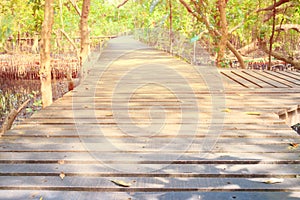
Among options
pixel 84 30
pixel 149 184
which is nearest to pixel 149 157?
pixel 149 184

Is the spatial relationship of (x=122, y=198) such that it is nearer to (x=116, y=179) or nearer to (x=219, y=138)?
(x=116, y=179)

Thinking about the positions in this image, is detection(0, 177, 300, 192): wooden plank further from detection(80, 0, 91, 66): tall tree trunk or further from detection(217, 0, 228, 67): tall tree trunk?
detection(217, 0, 228, 67): tall tree trunk

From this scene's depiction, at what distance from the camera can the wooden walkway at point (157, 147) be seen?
6.59 ft

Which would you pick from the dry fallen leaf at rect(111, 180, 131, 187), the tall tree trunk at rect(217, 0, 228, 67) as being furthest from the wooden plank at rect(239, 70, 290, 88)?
the dry fallen leaf at rect(111, 180, 131, 187)

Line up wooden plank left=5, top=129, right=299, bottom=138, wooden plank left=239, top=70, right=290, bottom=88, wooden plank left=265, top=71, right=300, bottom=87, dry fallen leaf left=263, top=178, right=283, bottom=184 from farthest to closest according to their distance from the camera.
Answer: wooden plank left=265, top=71, right=300, bottom=87
wooden plank left=239, top=70, right=290, bottom=88
wooden plank left=5, top=129, right=299, bottom=138
dry fallen leaf left=263, top=178, right=283, bottom=184

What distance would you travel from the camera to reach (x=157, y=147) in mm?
2559

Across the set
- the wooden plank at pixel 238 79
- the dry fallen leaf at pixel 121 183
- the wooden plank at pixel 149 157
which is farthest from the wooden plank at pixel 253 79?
the dry fallen leaf at pixel 121 183

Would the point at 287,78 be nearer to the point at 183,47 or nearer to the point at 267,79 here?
the point at 267,79

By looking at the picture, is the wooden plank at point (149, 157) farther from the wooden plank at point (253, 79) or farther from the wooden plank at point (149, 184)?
the wooden plank at point (253, 79)

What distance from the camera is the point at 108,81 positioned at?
17.6ft

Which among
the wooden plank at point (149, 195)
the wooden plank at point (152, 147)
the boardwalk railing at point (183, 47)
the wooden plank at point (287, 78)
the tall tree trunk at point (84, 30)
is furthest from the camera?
the boardwalk railing at point (183, 47)

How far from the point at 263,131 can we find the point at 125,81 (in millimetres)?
2689

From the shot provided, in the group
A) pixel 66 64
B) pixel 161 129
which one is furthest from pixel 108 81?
pixel 66 64

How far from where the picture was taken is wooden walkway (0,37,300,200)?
2008mm
